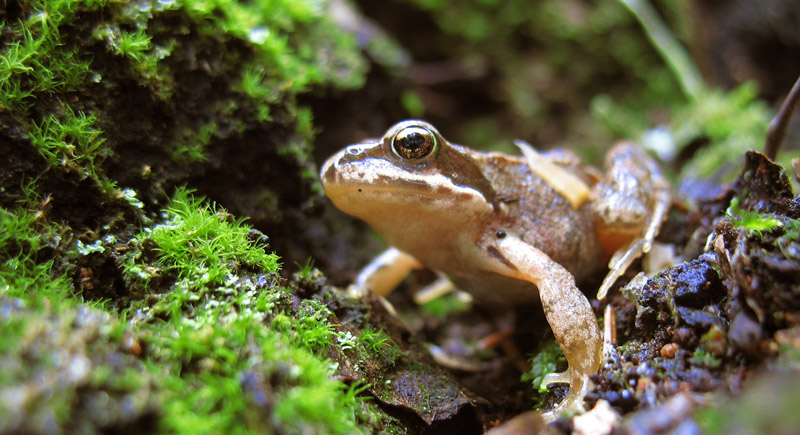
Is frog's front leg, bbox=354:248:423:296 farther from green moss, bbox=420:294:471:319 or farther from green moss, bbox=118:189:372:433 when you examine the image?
green moss, bbox=118:189:372:433

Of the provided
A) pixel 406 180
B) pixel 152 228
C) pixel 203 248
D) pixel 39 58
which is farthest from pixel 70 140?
pixel 406 180

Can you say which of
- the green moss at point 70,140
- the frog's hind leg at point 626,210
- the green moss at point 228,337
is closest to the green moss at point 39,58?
the green moss at point 70,140

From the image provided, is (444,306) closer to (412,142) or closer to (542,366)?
(542,366)

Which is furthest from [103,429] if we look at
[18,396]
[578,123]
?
[578,123]

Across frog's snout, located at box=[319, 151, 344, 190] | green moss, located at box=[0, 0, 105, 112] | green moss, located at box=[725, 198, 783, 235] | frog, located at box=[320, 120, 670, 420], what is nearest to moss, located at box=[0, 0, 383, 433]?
green moss, located at box=[0, 0, 105, 112]

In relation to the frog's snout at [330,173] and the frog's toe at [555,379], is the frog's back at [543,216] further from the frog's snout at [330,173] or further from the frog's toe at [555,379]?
the frog's snout at [330,173]

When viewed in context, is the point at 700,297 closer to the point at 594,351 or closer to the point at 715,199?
the point at 594,351
